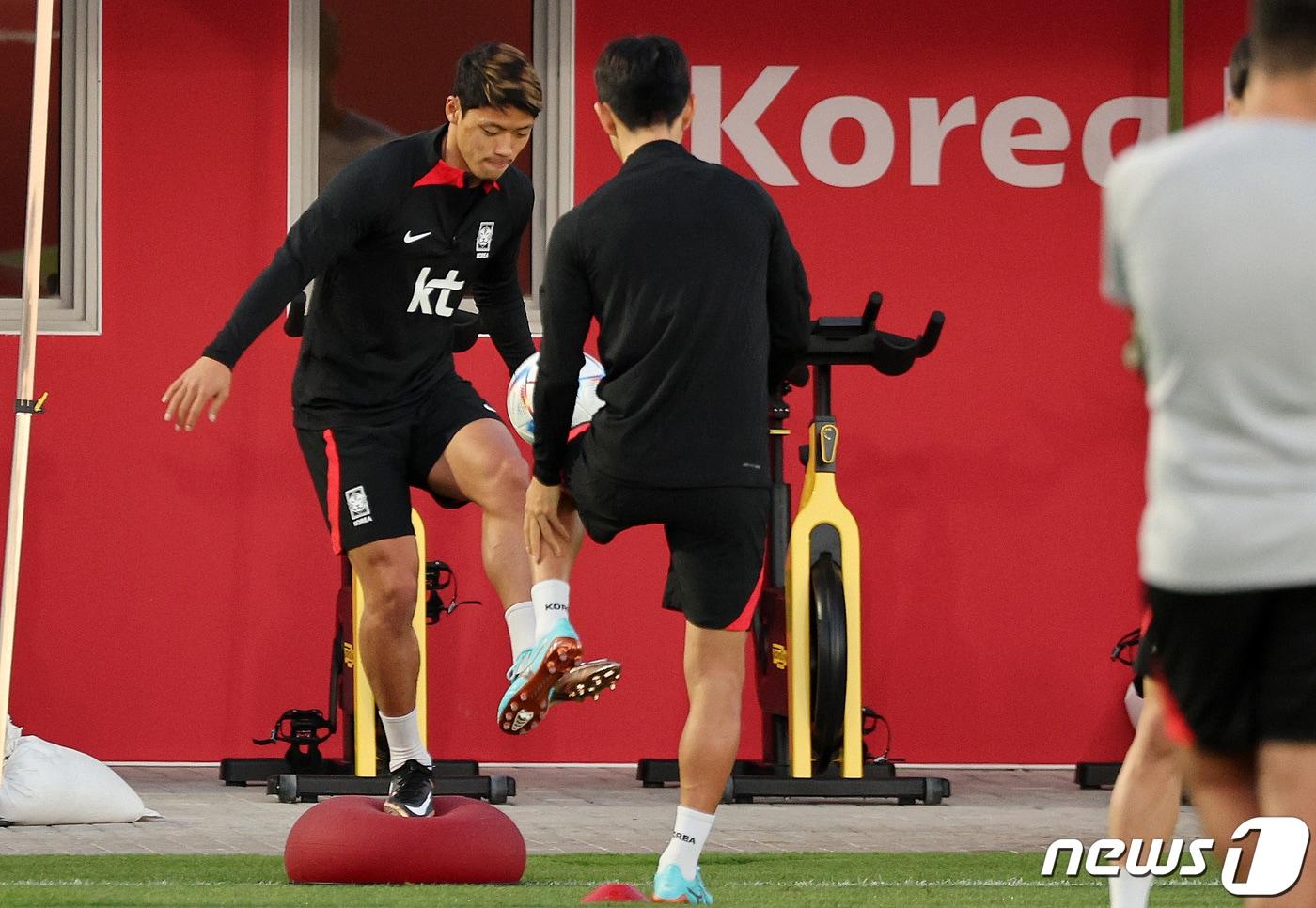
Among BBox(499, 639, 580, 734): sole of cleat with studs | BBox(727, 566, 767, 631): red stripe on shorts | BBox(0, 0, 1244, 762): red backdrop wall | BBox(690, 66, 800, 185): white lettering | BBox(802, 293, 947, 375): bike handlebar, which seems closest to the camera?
BBox(727, 566, 767, 631): red stripe on shorts

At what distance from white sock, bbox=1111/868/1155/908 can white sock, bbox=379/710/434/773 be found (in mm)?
1939

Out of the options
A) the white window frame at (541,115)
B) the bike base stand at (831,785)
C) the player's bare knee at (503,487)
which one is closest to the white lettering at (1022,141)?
the white window frame at (541,115)

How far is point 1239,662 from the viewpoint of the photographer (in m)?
1.93

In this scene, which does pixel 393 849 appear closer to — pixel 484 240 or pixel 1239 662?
pixel 484 240

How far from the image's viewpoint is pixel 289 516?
6746mm

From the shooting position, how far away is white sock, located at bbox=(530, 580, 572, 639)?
3.82 meters

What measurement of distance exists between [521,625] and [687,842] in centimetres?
69

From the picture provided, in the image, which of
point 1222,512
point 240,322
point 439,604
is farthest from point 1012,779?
point 1222,512

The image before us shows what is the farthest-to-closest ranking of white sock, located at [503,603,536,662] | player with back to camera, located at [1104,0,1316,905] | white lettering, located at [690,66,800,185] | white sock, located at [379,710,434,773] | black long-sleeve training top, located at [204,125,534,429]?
white lettering, located at [690,66,800,185], white sock, located at [379,710,434,773], black long-sleeve training top, located at [204,125,534,429], white sock, located at [503,603,536,662], player with back to camera, located at [1104,0,1316,905]

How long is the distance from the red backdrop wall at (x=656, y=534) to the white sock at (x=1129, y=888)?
13.1 feet

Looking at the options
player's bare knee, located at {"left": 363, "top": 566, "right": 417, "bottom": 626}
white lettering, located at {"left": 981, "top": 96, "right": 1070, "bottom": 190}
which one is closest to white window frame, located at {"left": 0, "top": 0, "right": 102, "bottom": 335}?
player's bare knee, located at {"left": 363, "top": 566, "right": 417, "bottom": 626}

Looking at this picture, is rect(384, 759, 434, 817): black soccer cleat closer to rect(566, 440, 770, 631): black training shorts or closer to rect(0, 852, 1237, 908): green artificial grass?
rect(0, 852, 1237, 908): green artificial grass

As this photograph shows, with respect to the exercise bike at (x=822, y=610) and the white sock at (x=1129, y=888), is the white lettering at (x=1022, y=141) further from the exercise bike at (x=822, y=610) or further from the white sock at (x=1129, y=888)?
the white sock at (x=1129, y=888)

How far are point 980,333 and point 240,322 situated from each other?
3.53m
